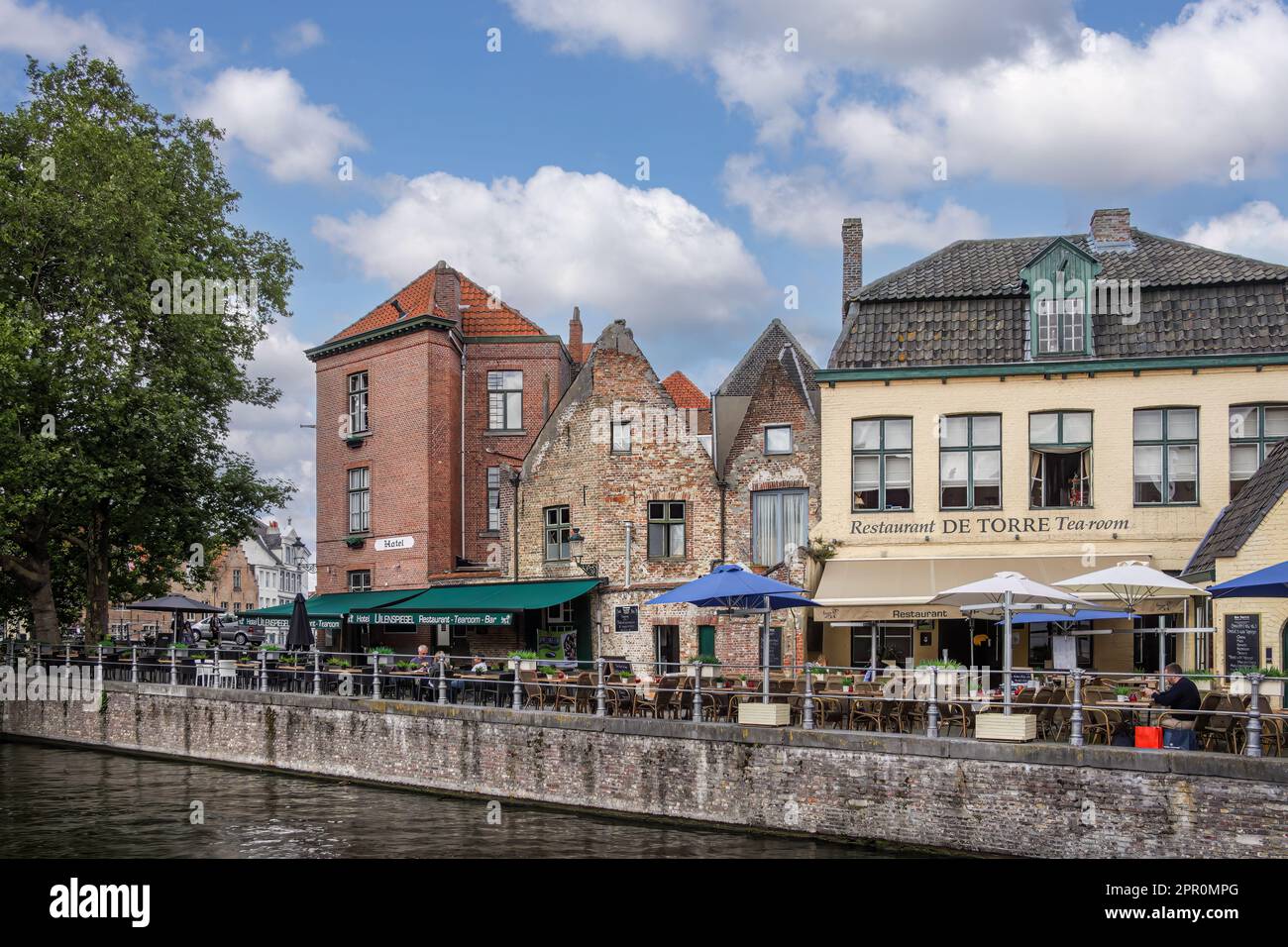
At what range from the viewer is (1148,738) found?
14.6 m

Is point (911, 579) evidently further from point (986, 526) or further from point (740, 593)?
point (740, 593)

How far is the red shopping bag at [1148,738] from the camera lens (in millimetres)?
14531

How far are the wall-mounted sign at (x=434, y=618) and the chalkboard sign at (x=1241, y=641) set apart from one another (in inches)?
569

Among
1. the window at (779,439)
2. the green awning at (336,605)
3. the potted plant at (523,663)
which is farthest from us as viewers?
the green awning at (336,605)

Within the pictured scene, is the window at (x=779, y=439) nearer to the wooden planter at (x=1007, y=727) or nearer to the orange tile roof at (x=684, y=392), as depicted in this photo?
the wooden planter at (x=1007, y=727)

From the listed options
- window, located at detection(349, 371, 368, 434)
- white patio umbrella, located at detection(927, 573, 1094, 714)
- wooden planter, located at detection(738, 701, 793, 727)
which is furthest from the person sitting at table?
window, located at detection(349, 371, 368, 434)

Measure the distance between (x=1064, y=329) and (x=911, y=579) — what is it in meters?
5.81

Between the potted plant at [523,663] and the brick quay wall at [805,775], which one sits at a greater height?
the potted plant at [523,663]

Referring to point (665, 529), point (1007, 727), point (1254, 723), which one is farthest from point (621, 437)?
point (1254, 723)

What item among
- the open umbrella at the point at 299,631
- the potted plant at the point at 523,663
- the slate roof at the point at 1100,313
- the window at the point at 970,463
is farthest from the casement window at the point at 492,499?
the window at the point at 970,463

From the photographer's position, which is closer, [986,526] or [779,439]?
[986,526]

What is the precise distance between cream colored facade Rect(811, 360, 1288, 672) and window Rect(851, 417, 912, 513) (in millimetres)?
173

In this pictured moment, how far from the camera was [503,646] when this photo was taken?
31.0 meters

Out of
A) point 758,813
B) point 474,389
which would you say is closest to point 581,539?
point 474,389
